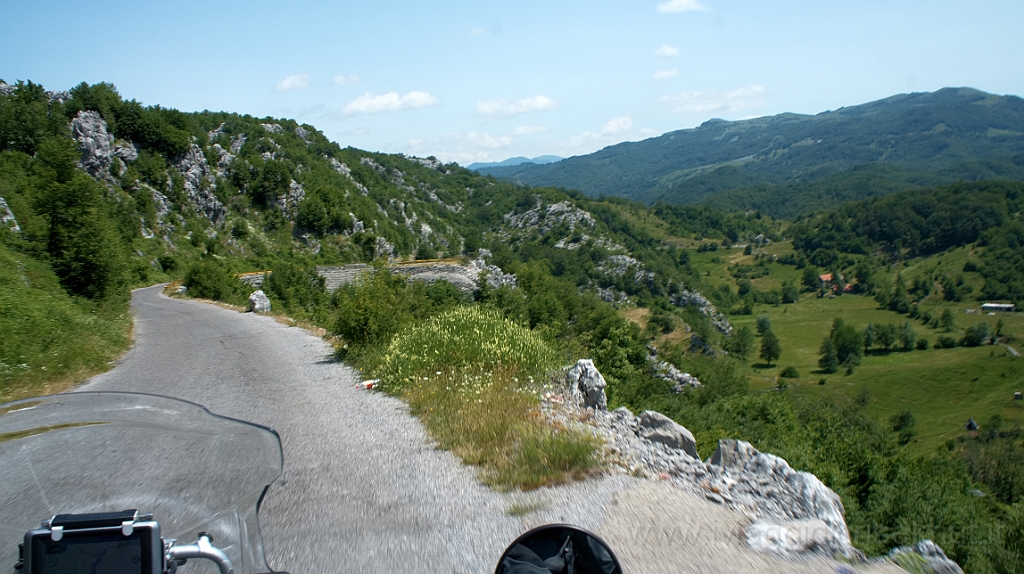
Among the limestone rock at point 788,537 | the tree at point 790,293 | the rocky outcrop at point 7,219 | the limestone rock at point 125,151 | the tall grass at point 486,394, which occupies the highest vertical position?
the limestone rock at point 125,151

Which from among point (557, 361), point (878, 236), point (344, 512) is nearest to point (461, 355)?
point (557, 361)

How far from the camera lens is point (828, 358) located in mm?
→ 103625

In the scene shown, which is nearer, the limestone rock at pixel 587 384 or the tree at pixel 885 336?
the limestone rock at pixel 587 384

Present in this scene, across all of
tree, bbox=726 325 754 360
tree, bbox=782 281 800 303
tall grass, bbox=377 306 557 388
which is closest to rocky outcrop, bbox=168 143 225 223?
tall grass, bbox=377 306 557 388

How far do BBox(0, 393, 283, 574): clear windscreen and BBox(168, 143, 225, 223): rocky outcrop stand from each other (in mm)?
66286

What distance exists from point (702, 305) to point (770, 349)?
18.7 meters

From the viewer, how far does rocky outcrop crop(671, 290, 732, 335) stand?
12269 cm

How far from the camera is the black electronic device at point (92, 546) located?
5.91 feet

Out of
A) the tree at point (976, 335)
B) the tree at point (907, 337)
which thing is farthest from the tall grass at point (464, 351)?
the tree at point (976, 335)

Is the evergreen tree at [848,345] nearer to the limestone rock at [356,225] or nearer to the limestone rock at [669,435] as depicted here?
the limestone rock at [356,225]

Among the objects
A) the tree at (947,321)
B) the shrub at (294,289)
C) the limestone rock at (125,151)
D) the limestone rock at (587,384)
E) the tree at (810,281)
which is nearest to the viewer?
the limestone rock at (587,384)

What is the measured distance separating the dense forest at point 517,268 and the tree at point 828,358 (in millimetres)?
1212

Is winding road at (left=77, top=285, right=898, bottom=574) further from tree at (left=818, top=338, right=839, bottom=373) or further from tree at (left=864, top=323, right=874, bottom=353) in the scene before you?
Answer: tree at (left=864, top=323, right=874, bottom=353)

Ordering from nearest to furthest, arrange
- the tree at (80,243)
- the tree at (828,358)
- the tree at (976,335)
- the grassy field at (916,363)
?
1. the tree at (80,243)
2. the grassy field at (916,363)
3. the tree at (828,358)
4. the tree at (976,335)
